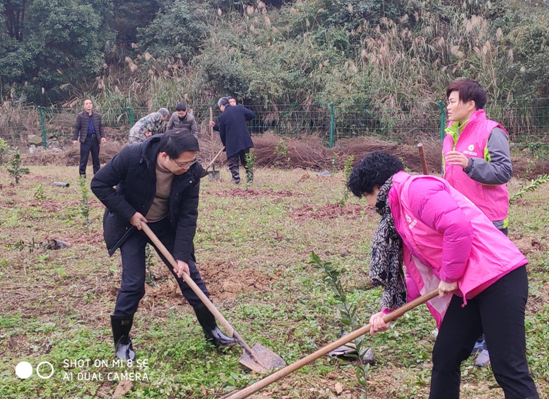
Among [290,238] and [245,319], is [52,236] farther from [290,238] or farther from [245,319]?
[245,319]

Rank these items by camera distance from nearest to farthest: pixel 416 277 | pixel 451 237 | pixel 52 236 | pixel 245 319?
pixel 451 237 < pixel 416 277 < pixel 245 319 < pixel 52 236

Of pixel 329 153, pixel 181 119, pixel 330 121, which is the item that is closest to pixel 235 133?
pixel 181 119

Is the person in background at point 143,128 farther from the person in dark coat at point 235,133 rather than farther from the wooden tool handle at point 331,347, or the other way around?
the wooden tool handle at point 331,347

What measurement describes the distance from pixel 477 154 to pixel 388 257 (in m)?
1.10

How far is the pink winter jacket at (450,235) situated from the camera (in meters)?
2.38

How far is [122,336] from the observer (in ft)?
12.1

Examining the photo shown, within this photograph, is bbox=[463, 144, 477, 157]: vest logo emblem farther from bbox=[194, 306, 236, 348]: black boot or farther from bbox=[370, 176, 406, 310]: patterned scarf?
bbox=[194, 306, 236, 348]: black boot

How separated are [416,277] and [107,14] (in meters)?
24.0

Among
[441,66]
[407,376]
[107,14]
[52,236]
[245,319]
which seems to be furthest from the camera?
[107,14]

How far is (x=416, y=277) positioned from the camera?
2789mm

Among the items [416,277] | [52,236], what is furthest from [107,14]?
[416,277]

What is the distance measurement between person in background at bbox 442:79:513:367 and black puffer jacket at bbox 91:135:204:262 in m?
1.64

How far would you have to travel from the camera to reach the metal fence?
1452cm

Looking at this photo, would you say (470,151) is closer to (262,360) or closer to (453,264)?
(453,264)
